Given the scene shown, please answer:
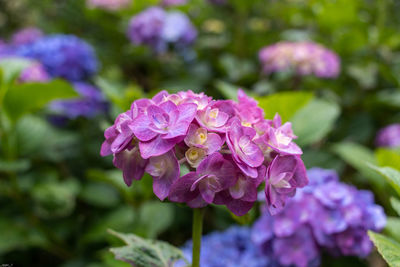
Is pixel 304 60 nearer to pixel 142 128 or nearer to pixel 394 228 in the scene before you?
pixel 394 228

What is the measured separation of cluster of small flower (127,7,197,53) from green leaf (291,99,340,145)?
3.06 feet

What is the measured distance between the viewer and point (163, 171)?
1.90ft

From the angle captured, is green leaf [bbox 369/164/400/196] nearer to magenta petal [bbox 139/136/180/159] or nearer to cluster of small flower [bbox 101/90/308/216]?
cluster of small flower [bbox 101/90/308/216]

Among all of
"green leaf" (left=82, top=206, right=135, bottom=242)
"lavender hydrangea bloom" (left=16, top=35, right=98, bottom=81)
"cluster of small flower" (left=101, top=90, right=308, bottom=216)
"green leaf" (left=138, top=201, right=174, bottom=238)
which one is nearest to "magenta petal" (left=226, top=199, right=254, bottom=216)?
"cluster of small flower" (left=101, top=90, right=308, bottom=216)

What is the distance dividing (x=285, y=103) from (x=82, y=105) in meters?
0.92

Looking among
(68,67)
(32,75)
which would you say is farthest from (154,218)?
(68,67)

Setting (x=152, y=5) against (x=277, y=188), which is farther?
(x=152, y=5)

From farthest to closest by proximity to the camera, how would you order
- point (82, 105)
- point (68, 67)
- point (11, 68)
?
point (68, 67)
point (82, 105)
point (11, 68)

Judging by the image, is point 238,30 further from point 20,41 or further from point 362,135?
point 20,41

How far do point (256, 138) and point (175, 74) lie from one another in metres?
1.55

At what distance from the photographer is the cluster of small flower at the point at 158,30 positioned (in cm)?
187

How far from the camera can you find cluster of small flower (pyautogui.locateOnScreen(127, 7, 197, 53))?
187 centimetres

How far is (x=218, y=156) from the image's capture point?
552 mm

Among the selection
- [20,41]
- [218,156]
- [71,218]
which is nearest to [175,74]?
[71,218]
